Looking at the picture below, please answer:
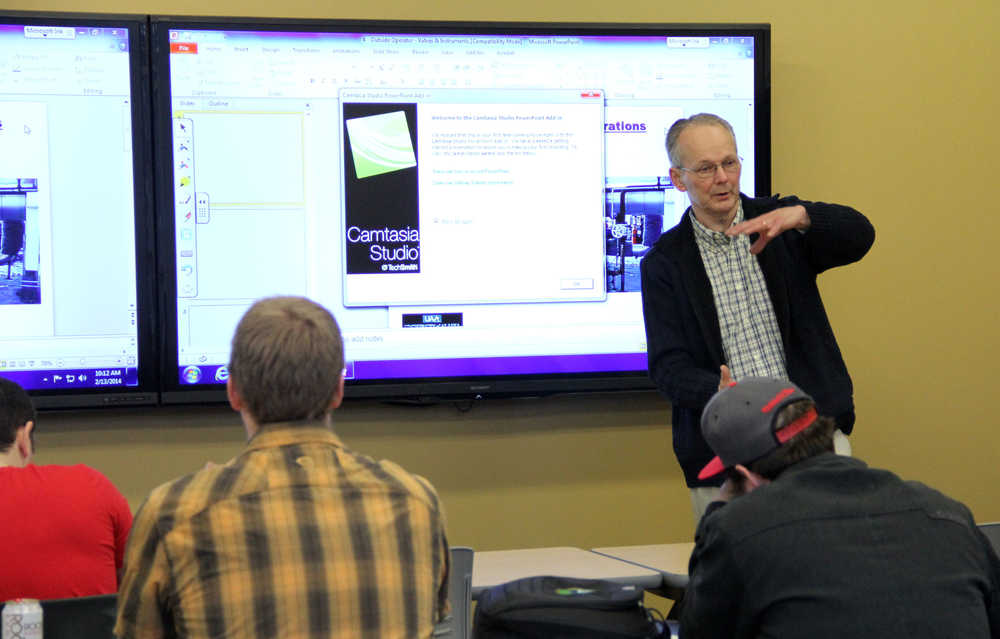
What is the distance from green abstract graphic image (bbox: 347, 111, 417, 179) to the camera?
3734mm

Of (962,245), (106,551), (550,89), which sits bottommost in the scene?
(106,551)

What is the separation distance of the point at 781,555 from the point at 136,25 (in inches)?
111

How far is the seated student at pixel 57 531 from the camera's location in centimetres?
236

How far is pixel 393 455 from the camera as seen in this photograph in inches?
153

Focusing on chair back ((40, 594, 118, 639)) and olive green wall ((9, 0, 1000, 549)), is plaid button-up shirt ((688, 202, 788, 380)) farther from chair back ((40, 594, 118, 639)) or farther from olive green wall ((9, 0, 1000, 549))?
chair back ((40, 594, 118, 639))

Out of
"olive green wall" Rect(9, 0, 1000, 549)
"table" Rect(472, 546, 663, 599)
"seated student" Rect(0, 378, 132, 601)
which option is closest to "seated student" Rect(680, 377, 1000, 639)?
"table" Rect(472, 546, 663, 599)

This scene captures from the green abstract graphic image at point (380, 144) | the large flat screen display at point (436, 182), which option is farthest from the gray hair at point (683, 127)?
the green abstract graphic image at point (380, 144)

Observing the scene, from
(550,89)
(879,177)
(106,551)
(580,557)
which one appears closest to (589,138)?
(550,89)

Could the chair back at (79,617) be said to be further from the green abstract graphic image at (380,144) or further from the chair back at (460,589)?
the green abstract graphic image at (380,144)

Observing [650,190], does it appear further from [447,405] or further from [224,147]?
[224,147]

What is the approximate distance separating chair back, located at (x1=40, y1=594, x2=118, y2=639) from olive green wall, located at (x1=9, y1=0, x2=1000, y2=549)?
5.62 feet

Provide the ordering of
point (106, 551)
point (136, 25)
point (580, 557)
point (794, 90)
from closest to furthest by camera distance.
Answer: point (106, 551)
point (580, 557)
point (136, 25)
point (794, 90)

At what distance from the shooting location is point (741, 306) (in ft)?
9.68

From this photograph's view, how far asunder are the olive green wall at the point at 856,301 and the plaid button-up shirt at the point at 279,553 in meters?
2.29
